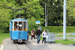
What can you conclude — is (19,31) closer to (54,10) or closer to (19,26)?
(19,26)

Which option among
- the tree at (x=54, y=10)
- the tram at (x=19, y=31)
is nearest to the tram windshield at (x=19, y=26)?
the tram at (x=19, y=31)

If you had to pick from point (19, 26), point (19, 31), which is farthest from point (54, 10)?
point (19, 31)

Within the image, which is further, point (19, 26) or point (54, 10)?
point (54, 10)

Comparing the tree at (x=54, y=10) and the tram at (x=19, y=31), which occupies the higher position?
the tree at (x=54, y=10)

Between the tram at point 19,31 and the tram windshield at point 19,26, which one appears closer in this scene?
the tram at point 19,31

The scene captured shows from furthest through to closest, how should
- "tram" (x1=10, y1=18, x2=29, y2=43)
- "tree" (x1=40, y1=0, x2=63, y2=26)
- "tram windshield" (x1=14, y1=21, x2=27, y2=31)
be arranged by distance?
1. "tree" (x1=40, y1=0, x2=63, y2=26)
2. "tram windshield" (x1=14, y1=21, x2=27, y2=31)
3. "tram" (x1=10, y1=18, x2=29, y2=43)

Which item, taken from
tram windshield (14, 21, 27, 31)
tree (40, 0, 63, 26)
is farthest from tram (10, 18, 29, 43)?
tree (40, 0, 63, 26)

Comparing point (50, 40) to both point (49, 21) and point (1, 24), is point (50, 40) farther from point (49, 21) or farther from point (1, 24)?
point (49, 21)

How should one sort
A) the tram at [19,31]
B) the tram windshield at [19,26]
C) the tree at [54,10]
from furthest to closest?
the tree at [54,10], the tram windshield at [19,26], the tram at [19,31]

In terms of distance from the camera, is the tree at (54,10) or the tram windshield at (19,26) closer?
the tram windshield at (19,26)

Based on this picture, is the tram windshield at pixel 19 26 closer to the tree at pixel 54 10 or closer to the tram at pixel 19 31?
the tram at pixel 19 31

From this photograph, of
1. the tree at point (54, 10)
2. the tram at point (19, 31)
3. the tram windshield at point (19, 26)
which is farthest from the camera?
the tree at point (54, 10)

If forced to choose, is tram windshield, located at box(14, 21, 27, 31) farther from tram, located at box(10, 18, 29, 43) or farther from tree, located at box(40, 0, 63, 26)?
tree, located at box(40, 0, 63, 26)

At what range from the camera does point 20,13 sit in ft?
167
